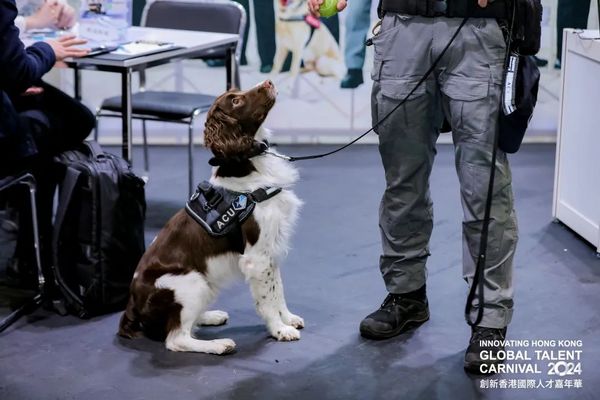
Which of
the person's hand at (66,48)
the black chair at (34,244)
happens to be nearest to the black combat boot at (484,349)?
the black chair at (34,244)

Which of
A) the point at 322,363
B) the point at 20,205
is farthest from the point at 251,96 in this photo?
the point at 20,205

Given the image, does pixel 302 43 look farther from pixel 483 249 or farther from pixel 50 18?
pixel 483 249

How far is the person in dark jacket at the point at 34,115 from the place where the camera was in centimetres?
329

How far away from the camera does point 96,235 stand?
11.4 feet

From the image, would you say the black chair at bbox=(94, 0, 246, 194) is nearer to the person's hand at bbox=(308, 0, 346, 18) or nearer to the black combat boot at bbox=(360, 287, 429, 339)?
the person's hand at bbox=(308, 0, 346, 18)

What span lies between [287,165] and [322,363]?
0.67 meters

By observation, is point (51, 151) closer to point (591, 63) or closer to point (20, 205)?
point (20, 205)

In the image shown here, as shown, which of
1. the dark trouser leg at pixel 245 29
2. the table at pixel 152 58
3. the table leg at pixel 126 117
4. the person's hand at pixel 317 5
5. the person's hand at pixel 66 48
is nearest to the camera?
the person's hand at pixel 317 5

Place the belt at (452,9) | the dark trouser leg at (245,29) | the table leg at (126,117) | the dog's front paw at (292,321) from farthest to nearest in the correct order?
the dark trouser leg at (245,29)
the table leg at (126,117)
the dog's front paw at (292,321)
the belt at (452,9)

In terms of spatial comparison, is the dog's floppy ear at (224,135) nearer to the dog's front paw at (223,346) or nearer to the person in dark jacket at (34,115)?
the dog's front paw at (223,346)

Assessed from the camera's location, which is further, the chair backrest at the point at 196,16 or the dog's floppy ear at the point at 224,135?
the chair backrest at the point at 196,16

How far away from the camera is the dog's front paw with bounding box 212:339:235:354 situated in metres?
3.16

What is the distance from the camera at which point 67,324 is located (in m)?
3.46

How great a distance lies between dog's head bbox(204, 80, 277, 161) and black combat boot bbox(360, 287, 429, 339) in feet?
2.30
